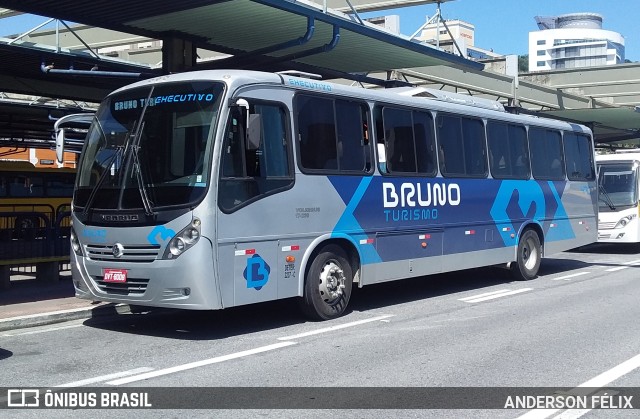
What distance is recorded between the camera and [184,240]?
9008 mm

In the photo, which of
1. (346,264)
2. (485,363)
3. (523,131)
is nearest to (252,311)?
(346,264)

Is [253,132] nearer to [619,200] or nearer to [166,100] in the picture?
[166,100]

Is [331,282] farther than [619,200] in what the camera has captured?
No

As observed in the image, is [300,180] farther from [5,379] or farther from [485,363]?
[5,379]

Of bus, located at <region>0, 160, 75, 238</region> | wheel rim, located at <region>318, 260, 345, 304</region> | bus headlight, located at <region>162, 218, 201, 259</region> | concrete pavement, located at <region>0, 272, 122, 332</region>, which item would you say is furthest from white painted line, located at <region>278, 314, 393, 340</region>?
bus, located at <region>0, 160, 75, 238</region>

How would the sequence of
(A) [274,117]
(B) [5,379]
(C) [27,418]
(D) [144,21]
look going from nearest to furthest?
(C) [27,418] → (B) [5,379] → (A) [274,117] → (D) [144,21]

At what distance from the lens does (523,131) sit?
615 inches

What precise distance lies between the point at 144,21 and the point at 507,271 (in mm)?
8721

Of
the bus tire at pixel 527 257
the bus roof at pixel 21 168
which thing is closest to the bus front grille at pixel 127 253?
the bus tire at pixel 527 257

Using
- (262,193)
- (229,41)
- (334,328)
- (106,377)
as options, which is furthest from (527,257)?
(106,377)

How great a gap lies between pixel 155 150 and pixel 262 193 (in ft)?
4.62

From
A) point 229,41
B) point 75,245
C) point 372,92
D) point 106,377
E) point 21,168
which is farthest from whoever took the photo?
point 21,168

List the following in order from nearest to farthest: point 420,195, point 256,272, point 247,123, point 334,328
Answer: point 247,123 → point 256,272 → point 334,328 → point 420,195

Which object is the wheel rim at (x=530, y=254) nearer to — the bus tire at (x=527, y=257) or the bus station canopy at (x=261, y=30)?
the bus tire at (x=527, y=257)
